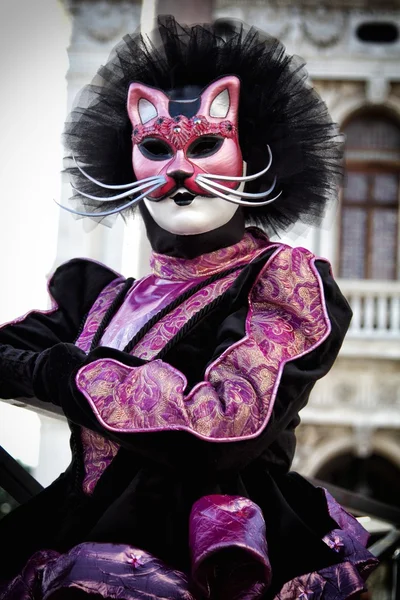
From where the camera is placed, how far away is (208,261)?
1.45 metres

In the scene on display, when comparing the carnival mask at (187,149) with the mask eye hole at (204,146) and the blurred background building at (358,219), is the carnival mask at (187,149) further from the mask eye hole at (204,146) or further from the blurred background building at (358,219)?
the blurred background building at (358,219)

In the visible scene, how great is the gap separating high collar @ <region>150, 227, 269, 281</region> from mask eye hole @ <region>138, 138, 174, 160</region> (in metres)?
0.15

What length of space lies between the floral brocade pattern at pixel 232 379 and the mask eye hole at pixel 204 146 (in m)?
0.19

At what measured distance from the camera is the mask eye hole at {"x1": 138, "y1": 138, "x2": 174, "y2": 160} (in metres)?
1.42

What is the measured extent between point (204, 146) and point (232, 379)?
0.37m

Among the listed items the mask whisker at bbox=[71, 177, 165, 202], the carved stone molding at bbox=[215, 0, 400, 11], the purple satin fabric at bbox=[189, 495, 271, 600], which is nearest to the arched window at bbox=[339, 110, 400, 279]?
the carved stone molding at bbox=[215, 0, 400, 11]

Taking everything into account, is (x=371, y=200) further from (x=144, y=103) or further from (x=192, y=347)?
(x=192, y=347)

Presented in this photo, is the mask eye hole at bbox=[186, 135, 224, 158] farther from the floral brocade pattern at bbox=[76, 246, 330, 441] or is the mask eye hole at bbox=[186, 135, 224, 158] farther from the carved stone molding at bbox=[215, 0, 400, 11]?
the carved stone molding at bbox=[215, 0, 400, 11]

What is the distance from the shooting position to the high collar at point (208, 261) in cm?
145

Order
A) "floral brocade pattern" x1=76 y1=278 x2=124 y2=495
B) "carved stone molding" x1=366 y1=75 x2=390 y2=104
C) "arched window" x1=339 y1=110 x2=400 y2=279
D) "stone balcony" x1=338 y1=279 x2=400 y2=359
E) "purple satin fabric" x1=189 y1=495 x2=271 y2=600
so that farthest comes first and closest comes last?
"arched window" x1=339 y1=110 x2=400 y2=279 < "carved stone molding" x1=366 y1=75 x2=390 y2=104 < "stone balcony" x1=338 y1=279 x2=400 y2=359 < "floral brocade pattern" x1=76 y1=278 x2=124 y2=495 < "purple satin fabric" x1=189 y1=495 x2=271 y2=600

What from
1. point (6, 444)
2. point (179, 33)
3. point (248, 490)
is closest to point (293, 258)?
point (248, 490)

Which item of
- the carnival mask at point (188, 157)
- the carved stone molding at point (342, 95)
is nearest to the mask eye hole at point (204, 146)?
the carnival mask at point (188, 157)

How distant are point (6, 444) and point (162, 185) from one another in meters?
0.77

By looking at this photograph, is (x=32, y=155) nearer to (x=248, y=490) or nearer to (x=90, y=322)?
(x=90, y=322)
